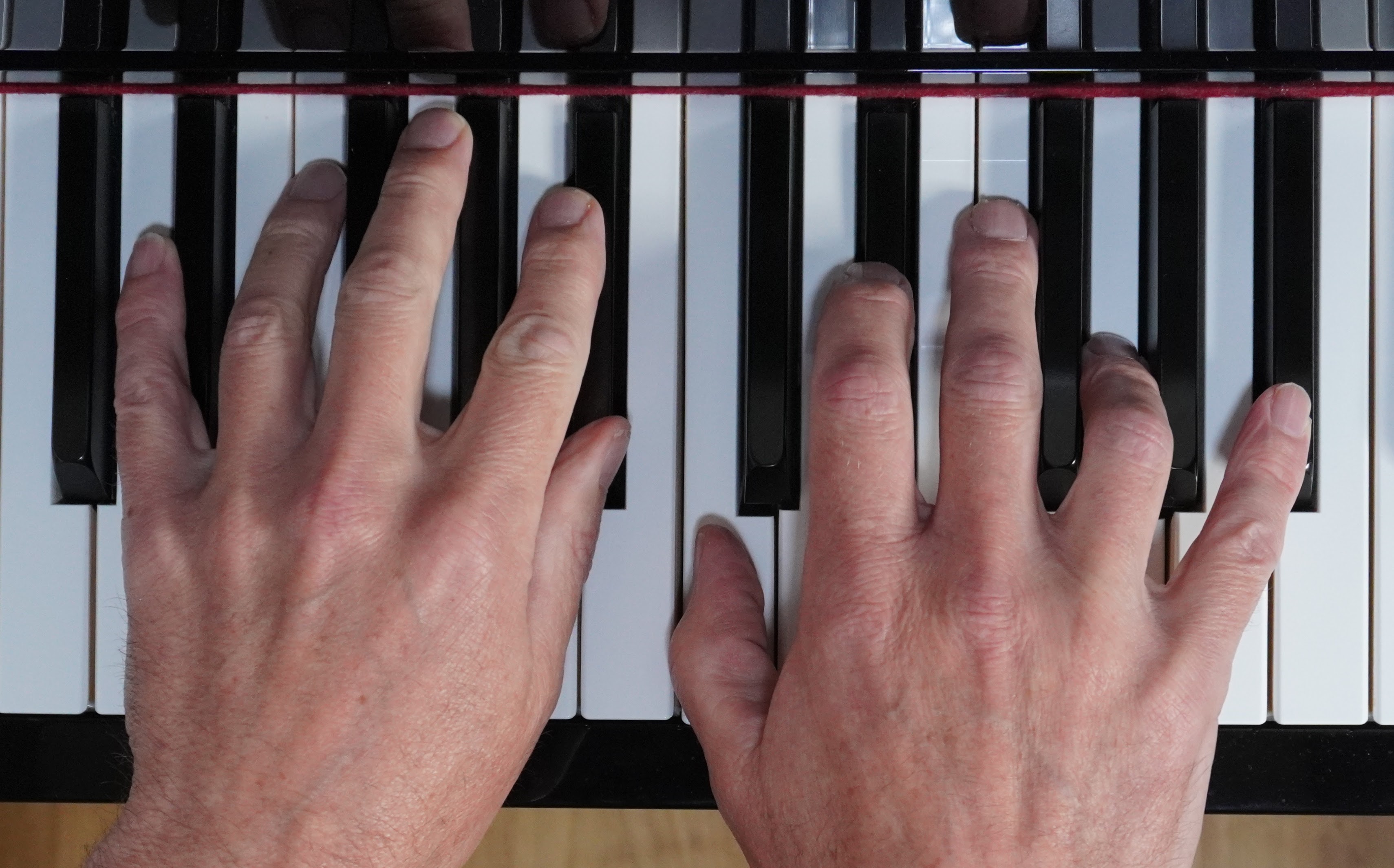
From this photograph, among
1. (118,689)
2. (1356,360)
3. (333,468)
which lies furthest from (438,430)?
(1356,360)

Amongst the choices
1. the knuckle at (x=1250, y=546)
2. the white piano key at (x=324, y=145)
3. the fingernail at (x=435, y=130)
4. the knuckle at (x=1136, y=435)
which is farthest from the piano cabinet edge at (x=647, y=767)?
the fingernail at (x=435, y=130)

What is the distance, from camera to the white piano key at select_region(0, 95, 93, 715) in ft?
2.55

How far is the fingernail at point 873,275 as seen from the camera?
74cm

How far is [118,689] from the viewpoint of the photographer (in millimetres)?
797

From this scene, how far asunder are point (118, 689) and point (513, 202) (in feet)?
1.64

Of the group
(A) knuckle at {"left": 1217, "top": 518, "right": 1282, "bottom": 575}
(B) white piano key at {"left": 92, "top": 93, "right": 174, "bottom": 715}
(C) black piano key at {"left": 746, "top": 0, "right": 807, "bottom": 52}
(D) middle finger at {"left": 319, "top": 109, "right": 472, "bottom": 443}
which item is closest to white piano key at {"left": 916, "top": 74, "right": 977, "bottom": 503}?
(C) black piano key at {"left": 746, "top": 0, "right": 807, "bottom": 52}

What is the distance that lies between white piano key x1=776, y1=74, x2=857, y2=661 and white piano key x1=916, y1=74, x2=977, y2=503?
0.18 ft

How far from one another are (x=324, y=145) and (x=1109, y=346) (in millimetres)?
620

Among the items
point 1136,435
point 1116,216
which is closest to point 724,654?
point 1136,435

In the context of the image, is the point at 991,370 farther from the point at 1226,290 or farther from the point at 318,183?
the point at 318,183

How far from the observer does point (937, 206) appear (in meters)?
0.75

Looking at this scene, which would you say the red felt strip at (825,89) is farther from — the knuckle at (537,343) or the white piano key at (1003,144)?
the knuckle at (537,343)

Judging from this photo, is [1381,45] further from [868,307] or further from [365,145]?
[365,145]

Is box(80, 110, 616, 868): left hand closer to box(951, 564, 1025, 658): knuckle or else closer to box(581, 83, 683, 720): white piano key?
box(581, 83, 683, 720): white piano key
